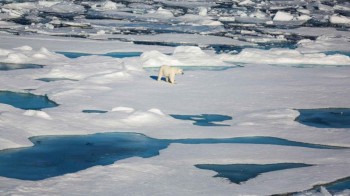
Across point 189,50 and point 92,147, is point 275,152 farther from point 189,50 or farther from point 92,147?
point 189,50

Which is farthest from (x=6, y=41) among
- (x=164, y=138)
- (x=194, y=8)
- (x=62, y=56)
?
(x=194, y=8)

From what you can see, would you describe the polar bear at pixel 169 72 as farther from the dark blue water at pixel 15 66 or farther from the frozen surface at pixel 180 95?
the dark blue water at pixel 15 66

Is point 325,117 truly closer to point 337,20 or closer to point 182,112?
point 182,112

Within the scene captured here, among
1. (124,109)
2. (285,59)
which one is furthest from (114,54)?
(124,109)

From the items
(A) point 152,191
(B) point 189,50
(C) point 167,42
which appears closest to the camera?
(A) point 152,191

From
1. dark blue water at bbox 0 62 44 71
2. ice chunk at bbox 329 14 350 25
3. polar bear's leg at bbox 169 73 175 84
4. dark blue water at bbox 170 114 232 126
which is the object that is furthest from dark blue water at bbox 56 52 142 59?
ice chunk at bbox 329 14 350 25

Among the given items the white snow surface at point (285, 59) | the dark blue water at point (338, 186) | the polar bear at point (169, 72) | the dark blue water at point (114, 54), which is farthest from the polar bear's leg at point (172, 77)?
the dark blue water at point (338, 186)
